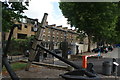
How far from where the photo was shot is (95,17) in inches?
906

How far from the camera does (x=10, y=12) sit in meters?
9.25

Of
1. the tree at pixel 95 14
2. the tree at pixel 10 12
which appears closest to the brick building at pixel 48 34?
the tree at pixel 95 14

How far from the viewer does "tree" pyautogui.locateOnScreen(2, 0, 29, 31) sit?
9082mm

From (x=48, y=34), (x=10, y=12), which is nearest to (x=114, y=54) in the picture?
(x=10, y=12)

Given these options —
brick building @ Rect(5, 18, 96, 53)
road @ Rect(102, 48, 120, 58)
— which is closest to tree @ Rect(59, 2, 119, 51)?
road @ Rect(102, 48, 120, 58)

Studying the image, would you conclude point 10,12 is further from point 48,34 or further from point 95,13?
point 48,34

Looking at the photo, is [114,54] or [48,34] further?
[48,34]

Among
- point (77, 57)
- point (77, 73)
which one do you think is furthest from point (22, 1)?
point (77, 57)

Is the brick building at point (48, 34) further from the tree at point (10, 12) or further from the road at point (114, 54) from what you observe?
the tree at point (10, 12)

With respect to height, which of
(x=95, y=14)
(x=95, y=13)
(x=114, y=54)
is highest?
(x=95, y=13)

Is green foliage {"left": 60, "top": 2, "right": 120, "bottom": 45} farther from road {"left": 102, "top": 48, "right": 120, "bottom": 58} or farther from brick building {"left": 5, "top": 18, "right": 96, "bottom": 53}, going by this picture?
brick building {"left": 5, "top": 18, "right": 96, "bottom": 53}

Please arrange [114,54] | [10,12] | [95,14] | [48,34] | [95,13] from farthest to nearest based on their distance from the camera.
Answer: [48,34] → [95,13] → [95,14] → [114,54] → [10,12]

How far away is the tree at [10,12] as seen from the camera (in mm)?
9082

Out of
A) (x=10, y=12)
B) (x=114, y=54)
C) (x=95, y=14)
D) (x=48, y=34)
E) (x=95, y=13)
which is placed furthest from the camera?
(x=48, y=34)
